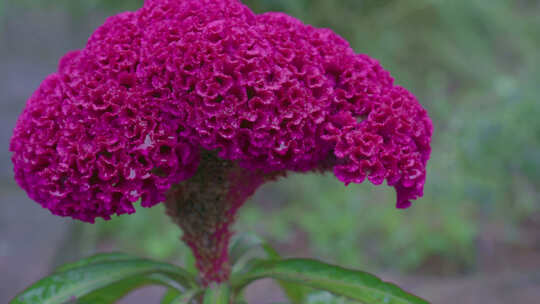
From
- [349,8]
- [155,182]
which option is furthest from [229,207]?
[349,8]

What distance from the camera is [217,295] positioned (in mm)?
1209

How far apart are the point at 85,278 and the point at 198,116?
592 millimetres

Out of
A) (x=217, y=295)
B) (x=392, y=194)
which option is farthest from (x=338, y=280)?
(x=392, y=194)

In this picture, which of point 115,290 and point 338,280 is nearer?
point 338,280

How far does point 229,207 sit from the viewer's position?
1.26m

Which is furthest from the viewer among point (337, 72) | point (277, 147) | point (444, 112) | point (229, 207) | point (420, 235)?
point (420, 235)

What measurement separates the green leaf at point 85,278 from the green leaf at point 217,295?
0.38 ft

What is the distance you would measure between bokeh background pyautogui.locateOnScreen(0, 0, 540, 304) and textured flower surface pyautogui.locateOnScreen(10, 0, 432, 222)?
6.60ft

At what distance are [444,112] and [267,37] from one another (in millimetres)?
3141

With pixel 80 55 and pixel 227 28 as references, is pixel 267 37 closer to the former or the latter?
pixel 227 28

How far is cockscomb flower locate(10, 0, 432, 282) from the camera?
0.94 metres

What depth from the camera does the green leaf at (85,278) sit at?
1136 mm

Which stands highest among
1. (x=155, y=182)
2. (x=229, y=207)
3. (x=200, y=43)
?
(x=200, y=43)

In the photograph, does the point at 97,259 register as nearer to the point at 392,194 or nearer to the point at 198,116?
the point at 198,116
